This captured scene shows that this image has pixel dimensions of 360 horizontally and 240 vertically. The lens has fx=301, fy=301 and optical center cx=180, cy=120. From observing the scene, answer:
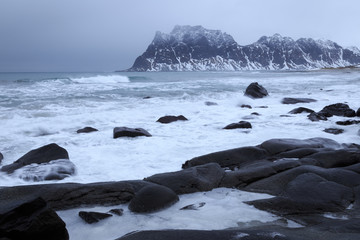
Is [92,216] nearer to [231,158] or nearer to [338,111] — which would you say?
[231,158]

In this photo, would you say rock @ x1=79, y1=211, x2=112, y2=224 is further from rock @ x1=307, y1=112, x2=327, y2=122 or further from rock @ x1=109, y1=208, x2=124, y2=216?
rock @ x1=307, y1=112, x2=327, y2=122

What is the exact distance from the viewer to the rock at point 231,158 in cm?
607

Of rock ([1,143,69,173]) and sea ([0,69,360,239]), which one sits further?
rock ([1,143,69,173])

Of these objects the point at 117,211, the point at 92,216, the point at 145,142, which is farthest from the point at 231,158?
the point at 92,216

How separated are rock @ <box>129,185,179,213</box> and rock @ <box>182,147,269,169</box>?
1928 millimetres

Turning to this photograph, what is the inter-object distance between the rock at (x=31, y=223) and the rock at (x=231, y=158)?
3479 mm

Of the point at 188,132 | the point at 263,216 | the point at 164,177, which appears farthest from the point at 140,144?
the point at 263,216

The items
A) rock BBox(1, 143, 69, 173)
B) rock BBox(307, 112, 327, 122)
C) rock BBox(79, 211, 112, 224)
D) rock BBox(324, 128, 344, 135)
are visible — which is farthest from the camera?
rock BBox(307, 112, 327, 122)

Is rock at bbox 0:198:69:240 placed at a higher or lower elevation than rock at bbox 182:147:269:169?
higher

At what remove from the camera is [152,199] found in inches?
157

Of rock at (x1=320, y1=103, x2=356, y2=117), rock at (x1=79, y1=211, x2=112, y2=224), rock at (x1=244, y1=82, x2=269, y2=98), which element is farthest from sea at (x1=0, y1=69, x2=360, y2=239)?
rock at (x1=244, y1=82, x2=269, y2=98)

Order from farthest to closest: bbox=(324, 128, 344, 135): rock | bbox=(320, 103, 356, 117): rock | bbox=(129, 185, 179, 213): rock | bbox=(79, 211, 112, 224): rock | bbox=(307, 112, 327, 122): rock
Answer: bbox=(320, 103, 356, 117): rock, bbox=(307, 112, 327, 122): rock, bbox=(324, 128, 344, 135): rock, bbox=(129, 185, 179, 213): rock, bbox=(79, 211, 112, 224): rock

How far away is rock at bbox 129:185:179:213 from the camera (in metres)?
3.89

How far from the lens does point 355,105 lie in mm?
15023
